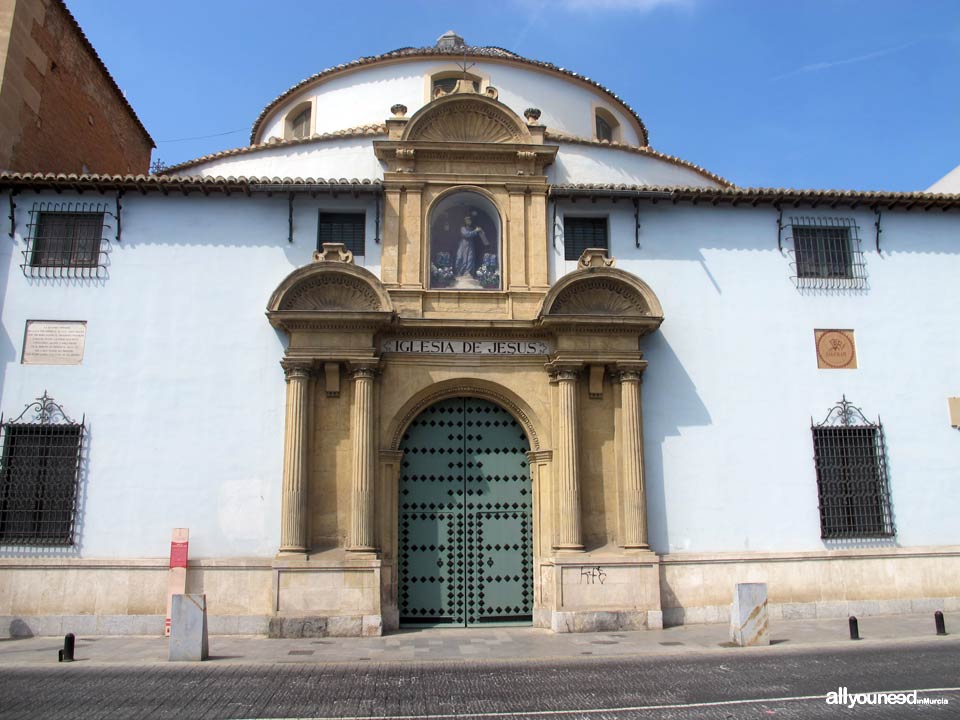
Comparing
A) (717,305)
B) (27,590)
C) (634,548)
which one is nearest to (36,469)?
(27,590)

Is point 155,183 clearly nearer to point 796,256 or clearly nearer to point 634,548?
point 634,548

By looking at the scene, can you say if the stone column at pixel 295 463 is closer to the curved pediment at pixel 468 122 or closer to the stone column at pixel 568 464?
the stone column at pixel 568 464

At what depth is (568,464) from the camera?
13219 mm

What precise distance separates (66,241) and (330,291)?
4.79m

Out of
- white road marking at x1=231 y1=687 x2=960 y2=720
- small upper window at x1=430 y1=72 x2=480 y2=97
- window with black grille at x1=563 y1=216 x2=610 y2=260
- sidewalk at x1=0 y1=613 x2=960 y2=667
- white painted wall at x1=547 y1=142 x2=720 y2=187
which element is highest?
small upper window at x1=430 y1=72 x2=480 y2=97

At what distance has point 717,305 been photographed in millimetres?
14469

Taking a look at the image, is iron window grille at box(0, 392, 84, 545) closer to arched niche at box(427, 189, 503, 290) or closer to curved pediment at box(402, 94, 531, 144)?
arched niche at box(427, 189, 503, 290)

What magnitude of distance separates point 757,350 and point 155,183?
11.0 meters

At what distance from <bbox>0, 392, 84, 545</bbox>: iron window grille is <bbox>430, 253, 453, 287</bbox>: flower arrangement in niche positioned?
20.9ft

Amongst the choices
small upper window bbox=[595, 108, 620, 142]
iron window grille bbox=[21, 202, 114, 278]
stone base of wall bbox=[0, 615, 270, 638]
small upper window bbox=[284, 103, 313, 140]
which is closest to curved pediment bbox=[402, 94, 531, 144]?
small upper window bbox=[284, 103, 313, 140]

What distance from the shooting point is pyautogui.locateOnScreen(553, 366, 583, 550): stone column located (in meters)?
13.0

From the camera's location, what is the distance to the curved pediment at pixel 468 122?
47.8 ft

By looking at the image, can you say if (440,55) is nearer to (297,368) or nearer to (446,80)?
(446,80)

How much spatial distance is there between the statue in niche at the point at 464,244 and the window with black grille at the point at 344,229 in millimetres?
1282
